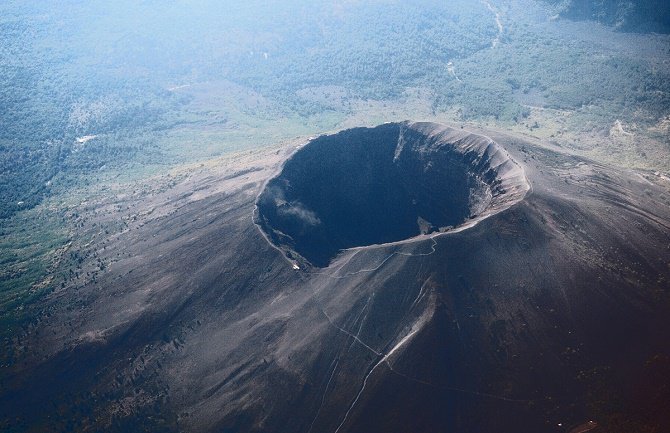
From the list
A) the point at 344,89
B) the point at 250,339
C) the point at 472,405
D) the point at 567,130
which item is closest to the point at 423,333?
the point at 472,405

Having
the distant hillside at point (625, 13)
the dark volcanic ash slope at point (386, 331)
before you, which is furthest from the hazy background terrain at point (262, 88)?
the dark volcanic ash slope at point (386, 331)

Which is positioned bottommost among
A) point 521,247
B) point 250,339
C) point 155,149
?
point 155,149

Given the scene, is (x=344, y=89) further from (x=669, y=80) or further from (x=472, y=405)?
(x=472, y=405)

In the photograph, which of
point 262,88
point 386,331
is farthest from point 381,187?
point 262,88

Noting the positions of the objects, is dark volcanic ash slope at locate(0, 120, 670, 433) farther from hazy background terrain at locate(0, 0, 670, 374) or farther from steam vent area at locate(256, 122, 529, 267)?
hazy background terrain at locate(0, 0, 670, 374)

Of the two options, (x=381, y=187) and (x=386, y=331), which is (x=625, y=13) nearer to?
(x=381, y=187)

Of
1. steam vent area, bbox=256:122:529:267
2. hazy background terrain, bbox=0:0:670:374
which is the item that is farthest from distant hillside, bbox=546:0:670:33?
steam vent area, bbox=256:122:529:267
